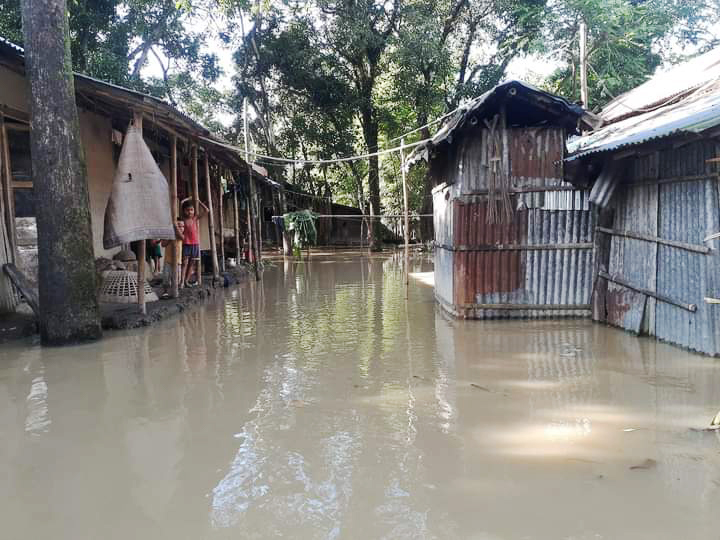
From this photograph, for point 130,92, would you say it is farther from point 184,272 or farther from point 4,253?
point 184,272

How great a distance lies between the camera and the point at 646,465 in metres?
3.38

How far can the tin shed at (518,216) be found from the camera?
314 inches

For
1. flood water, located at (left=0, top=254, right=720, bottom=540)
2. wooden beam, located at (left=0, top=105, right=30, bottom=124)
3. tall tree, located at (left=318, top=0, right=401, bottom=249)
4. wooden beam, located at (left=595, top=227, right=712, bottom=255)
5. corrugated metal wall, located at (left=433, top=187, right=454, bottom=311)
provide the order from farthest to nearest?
tall tree, located at (left=318, top=0, right=401, bottom=249) → corrugated metal wall, located at (left=433, top=187, right=454, bottom=311) → wooden beam, located at (left=0, top=105, right=30, bottom=124) → wooden beam, located at (left=595, top=227, right=712, bottom=255) → flood water, located at (left=0, top=254, right=720, bottom=540)

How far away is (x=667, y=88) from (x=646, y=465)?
7.70 meters

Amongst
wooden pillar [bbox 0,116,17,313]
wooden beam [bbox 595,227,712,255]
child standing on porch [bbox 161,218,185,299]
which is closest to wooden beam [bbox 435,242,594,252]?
wooden beam [bbox 595,227,712,255]

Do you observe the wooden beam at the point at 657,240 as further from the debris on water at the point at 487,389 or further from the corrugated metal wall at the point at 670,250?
the debris on water at the point at 487,389

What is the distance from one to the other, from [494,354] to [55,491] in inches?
177

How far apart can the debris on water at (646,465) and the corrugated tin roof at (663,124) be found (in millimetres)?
2924

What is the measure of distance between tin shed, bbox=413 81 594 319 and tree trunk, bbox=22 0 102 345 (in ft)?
16.0

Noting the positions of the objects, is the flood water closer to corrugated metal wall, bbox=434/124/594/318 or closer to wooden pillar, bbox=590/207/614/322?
wooden pillar, bbox=590/207/614/322

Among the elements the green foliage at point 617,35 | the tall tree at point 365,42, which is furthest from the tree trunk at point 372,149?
the green foliage at point 617,35

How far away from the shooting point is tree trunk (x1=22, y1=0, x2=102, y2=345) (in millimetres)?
6648

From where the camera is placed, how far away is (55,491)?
3211 mm

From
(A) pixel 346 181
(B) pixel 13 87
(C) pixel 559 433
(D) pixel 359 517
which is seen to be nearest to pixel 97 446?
(D) pixel 359 517
